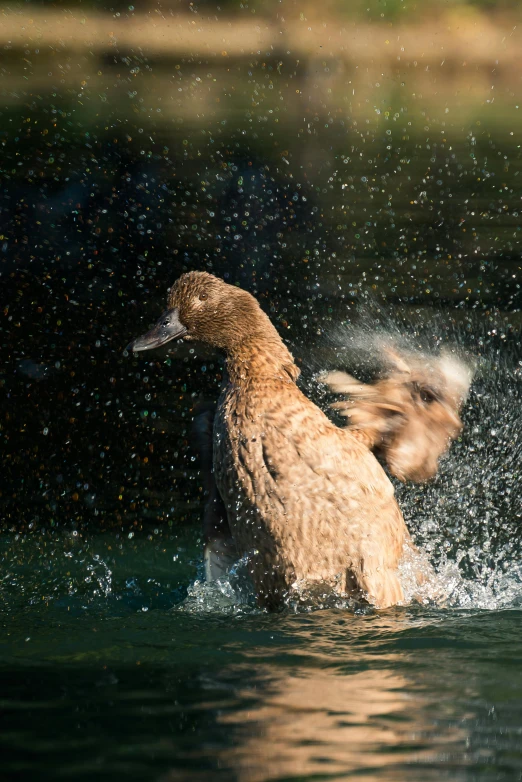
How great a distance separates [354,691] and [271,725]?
0.40 meters

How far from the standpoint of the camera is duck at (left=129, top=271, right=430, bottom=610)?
14.3 feet

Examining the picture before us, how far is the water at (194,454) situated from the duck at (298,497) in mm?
141

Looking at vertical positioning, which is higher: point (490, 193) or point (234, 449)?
point (490, 193)

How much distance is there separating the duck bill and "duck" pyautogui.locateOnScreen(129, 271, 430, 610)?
1.70 ft

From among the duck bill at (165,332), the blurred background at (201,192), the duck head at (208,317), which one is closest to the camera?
the duck head at (208,317)

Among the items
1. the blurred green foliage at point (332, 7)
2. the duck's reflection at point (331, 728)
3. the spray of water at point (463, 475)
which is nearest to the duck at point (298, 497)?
the spray of water at point (463, 475)

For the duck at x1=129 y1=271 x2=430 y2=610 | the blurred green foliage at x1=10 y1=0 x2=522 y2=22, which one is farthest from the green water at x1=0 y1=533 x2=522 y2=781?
the blurred green foliage at x1=10 y1=0 x2=522 y2=22

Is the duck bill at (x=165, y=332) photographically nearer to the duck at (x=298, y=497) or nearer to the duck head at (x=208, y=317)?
the duck head at (x=208, y=317)

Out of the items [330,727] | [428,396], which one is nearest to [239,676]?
[330,727]

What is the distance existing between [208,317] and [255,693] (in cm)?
208

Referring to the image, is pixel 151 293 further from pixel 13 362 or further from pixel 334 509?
pixel 334 509

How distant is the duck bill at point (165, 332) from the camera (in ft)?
16.6

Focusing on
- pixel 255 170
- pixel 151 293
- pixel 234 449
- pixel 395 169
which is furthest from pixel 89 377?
pixel 395 169

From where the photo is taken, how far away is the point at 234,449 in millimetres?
4457
